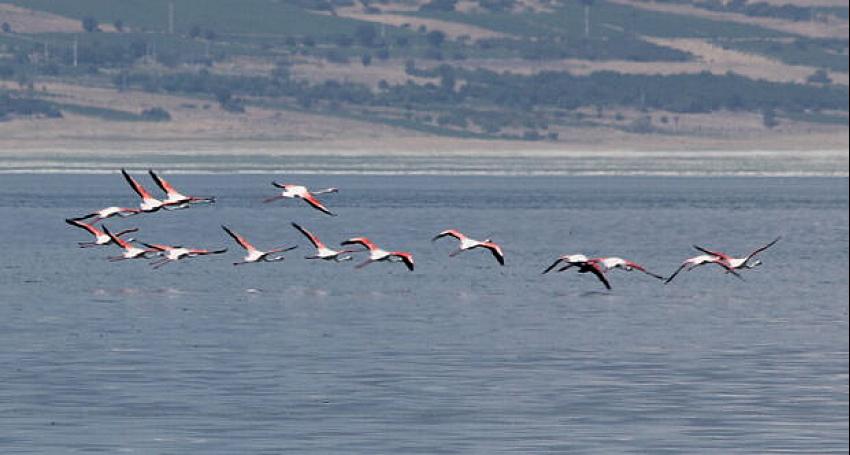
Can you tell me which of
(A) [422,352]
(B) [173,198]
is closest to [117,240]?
(B) [173,198]

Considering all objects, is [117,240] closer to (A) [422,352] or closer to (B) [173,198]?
(B) [173,198]

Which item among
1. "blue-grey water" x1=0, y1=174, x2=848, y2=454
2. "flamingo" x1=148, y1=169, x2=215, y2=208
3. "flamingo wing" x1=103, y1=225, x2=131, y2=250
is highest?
"flamingo" x1=148, y1=169, x2=215, y2=208

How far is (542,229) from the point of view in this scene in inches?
4035

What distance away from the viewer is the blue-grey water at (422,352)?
3522 cm

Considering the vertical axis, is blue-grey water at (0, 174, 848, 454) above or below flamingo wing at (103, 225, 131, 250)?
below

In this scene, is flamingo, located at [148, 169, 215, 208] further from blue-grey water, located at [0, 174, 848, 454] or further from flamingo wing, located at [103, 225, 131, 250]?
flamingo wing, located at [103, 225, 131, 250]

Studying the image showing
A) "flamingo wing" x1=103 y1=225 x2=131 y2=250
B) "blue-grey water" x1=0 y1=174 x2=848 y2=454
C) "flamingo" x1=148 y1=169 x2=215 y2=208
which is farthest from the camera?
"flamingo wing" x1=103 y1=225 x2=131 y2=250

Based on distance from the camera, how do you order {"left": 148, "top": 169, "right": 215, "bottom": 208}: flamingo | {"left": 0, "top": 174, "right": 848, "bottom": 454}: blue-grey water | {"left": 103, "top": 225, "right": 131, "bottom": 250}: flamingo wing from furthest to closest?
{"left": 103, "top": 225, "right": 131, "bottom": 250}: flamingo wing
{"left": 148, "top": 169, "right": 215, "bottom": 208}: flamingo
{"left": 0, "top": 174, "right": 848, "bottom": 454}: blue-grey water

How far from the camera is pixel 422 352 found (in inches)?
1807

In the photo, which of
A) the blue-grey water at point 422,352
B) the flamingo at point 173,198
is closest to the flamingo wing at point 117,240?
the blue-grey water at point 422,352

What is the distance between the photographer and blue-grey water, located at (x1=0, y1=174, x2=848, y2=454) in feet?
116

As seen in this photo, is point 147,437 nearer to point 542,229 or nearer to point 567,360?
point 567,360

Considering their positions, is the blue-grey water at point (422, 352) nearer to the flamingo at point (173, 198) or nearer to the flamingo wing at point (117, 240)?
the flamingo wing at point (117, 240)

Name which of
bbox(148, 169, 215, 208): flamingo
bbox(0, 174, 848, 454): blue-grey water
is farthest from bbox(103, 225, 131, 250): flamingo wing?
bbox(148, 169, 215, 208): flamingo
